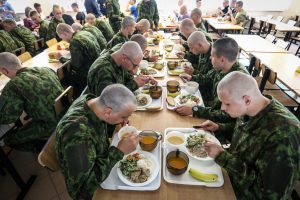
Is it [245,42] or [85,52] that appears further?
[245,42]

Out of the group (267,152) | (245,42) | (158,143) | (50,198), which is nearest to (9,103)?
(50,198)

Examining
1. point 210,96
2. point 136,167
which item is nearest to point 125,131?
point 136,167

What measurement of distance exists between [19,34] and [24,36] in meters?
0.12

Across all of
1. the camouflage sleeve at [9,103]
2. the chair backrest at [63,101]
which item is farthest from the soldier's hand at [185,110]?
the camouflage sleeve at [9,103]

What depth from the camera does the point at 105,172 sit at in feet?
4.91

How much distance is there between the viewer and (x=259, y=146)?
5.10 feet

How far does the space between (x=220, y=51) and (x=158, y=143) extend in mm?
1398

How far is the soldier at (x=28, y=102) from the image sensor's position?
243 cm

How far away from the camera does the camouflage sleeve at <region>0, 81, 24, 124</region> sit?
7.86 ft

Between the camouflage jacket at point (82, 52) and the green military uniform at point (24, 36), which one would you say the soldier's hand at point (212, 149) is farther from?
the green military uniform at point (24, 36)

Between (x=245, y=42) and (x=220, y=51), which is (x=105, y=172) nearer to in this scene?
(x=220, y=51)

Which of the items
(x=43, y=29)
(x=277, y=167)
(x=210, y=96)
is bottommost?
(x=210, y=96)

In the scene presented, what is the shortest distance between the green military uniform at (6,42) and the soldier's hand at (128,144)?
4.87 metres

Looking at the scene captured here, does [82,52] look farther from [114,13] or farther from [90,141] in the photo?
[114,13]
